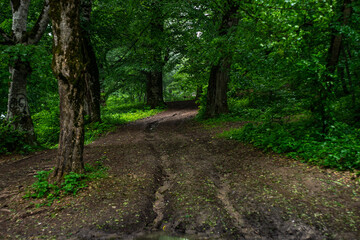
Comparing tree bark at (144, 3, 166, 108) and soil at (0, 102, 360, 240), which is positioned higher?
tree bark at (144, 3, 166, 108)

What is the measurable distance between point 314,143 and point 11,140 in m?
9.24

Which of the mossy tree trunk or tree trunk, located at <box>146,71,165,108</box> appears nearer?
the mossy tree trunk

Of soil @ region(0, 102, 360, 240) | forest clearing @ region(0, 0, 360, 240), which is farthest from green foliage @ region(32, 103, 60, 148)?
soil @ region(0, 102, 360, 240)

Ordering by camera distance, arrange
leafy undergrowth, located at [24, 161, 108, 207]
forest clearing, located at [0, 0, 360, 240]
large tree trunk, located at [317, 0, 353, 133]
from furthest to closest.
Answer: large tree trunk, located at [317, 0, 353, 133] → leafy undergrowth, located at [24, 161, 108, 207] → forest clearing, located at [0, 0, 360, 240]

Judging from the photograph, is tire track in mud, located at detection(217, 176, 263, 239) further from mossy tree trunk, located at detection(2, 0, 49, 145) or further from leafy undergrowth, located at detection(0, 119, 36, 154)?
mossy tree trunk, located at detection(2, 0, 49, 145)

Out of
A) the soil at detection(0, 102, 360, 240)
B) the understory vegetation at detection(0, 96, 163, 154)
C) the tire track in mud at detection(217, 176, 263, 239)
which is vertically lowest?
the tire track in mud at detection(217, 176, 263, 239)

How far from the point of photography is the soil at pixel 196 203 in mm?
3348

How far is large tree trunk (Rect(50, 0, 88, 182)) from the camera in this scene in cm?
444

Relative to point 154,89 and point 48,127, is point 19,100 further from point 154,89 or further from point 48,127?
point 154,89

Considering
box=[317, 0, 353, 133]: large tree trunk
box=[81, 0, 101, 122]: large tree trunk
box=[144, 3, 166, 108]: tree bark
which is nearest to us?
box=[317, 0, 353, 133]: large tree trunk

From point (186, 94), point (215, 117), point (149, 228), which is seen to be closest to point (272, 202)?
point (149, 228)

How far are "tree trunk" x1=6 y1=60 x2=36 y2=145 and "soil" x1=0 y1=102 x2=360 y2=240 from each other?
2.10 metres

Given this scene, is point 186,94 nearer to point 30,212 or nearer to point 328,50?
point 328,50

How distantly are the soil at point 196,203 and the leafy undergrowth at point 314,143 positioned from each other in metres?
0.25
